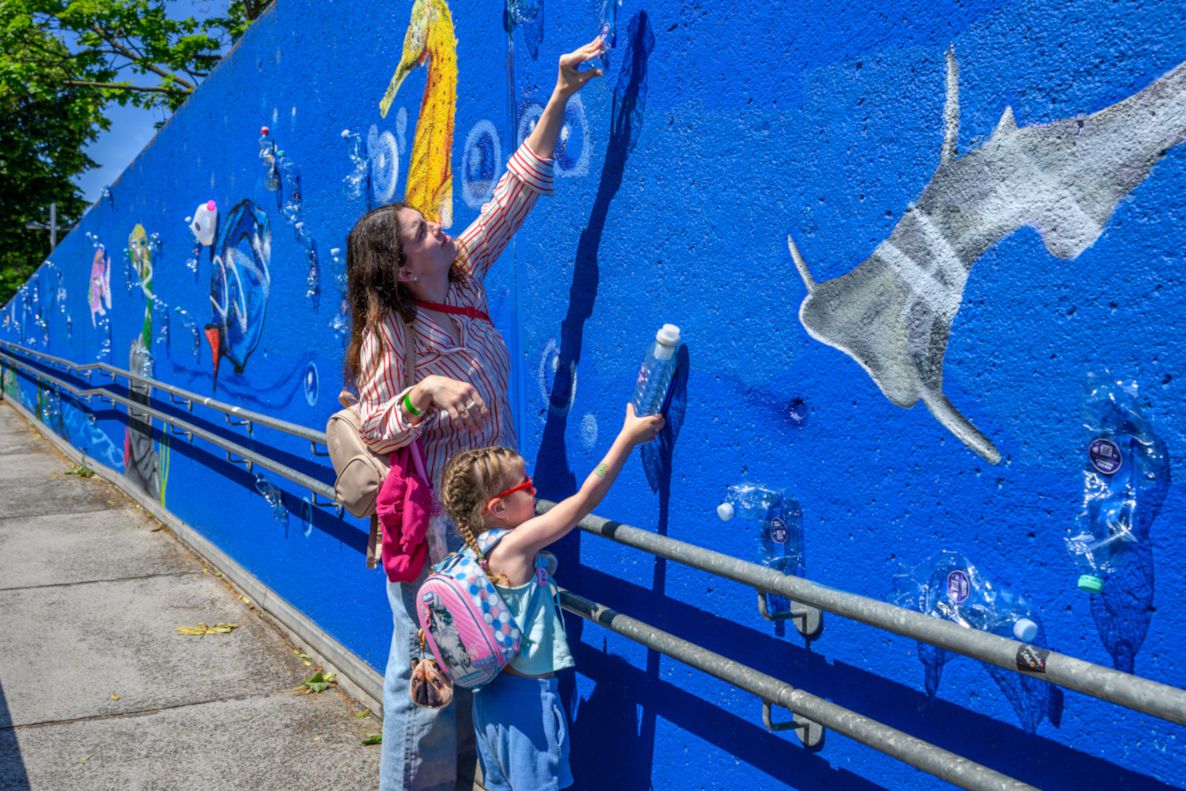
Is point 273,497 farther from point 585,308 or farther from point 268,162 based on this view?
point 585,308

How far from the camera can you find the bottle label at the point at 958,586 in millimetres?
1984

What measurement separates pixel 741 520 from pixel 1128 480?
0.96 m

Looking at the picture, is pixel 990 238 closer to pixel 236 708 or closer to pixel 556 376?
pixel 556 376

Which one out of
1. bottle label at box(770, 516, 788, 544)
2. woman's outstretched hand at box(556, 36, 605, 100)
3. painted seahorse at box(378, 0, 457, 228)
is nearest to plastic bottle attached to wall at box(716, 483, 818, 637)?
bottle label at box(770, 516, 788, 544)

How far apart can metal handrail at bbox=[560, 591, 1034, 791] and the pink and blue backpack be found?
31 centimetres

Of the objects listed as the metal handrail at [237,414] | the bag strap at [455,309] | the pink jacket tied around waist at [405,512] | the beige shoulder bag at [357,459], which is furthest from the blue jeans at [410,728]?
the metal handrail at [237,414]

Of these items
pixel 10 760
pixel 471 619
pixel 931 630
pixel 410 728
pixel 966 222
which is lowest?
pixel 10 760

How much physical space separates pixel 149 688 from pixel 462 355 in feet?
9.07

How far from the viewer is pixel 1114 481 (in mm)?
1744

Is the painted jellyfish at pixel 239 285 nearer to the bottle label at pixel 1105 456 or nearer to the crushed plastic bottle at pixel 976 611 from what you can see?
the crushed plastic bottle at pixel 976 611

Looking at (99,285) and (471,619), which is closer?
(471,619)

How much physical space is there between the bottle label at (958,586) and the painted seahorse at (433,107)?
2.35 m

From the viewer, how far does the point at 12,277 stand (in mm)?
31578

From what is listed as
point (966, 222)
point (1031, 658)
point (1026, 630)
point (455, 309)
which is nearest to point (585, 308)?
point (455, 309)
